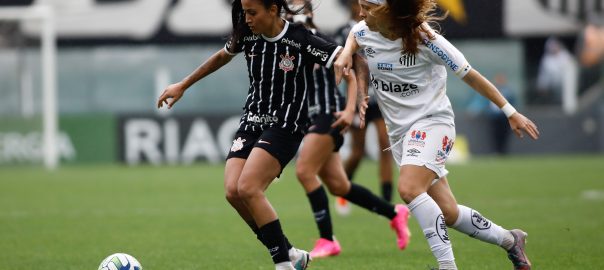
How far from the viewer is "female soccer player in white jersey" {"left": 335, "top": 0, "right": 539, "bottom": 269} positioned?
6.91m

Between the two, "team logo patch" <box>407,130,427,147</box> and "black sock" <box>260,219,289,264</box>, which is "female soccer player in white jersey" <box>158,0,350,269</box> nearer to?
"black sock" <box>260,219,289,264</box>

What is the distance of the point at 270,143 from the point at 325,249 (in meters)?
1.98

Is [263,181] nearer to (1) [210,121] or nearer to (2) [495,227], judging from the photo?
(2) [495,227]

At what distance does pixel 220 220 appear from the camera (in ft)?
41.3

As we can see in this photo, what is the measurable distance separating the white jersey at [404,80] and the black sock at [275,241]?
1.05m

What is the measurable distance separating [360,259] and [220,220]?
3.89 m

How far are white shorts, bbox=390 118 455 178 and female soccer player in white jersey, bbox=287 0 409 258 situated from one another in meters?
2.23

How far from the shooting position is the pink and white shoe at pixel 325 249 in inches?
364

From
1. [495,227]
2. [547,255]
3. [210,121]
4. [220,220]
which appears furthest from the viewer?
[210,121]

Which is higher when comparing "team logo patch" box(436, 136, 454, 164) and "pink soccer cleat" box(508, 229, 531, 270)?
"team logo patch" box(436, 136, 454, 164)

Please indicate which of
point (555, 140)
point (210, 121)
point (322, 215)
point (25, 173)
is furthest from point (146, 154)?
point (322, 215)

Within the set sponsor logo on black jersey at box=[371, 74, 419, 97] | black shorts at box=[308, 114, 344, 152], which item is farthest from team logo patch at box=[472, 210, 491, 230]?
black shorts at box=[308, 114, 344, 152]

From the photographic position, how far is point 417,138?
23.2 feet

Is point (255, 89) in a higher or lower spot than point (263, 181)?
higher
